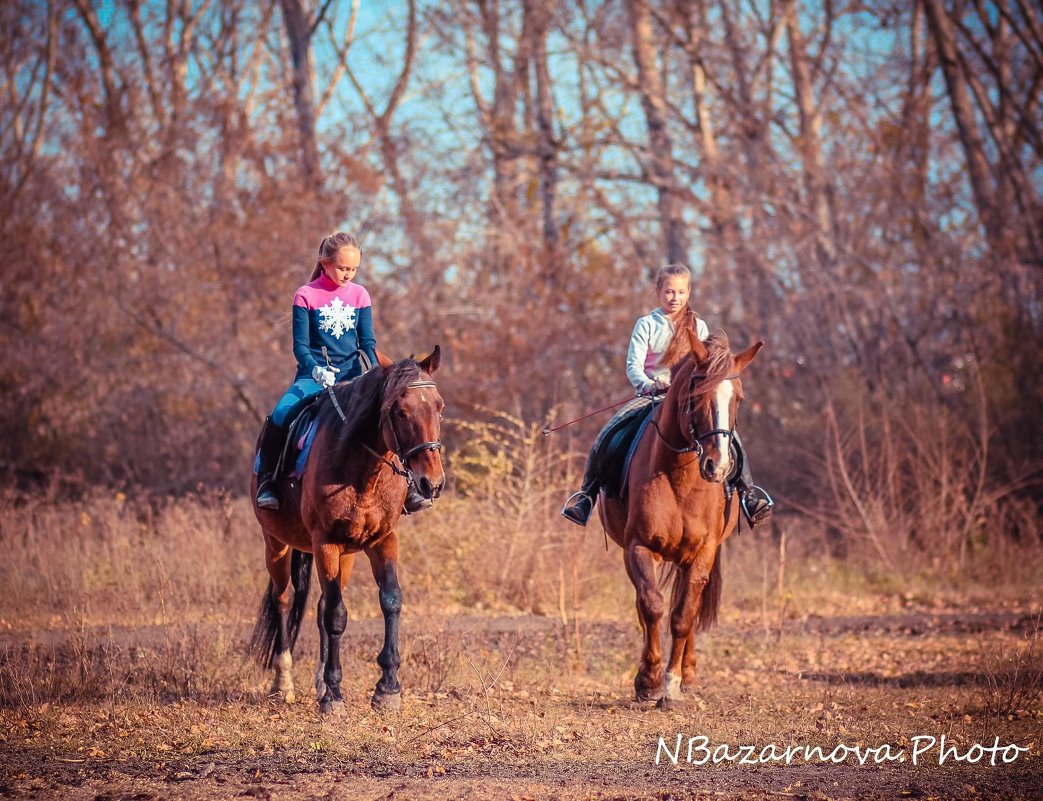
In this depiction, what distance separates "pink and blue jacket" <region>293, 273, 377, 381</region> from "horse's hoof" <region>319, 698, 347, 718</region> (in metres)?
2.17

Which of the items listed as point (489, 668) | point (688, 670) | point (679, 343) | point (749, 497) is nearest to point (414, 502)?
point (489, 668)

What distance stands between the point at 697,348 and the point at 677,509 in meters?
1.11

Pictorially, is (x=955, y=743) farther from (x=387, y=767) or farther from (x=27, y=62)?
(x=27, y=62)

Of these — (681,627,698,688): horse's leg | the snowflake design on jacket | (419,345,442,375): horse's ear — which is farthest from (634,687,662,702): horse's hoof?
the snowflake design on jacket

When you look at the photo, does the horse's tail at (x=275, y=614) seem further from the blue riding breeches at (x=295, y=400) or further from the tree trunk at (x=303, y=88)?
the tree trunk at (x=303, y=88)

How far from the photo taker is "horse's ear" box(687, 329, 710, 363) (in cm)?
738

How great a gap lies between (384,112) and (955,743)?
70.9 feet

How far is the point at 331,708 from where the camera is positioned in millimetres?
7207

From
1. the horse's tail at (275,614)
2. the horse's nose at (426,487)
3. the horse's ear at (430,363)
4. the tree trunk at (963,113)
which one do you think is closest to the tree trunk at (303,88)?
the tree trunk at (963,113)

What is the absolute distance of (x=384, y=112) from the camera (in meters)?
25.8

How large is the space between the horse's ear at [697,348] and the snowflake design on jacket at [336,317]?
7.55 ft

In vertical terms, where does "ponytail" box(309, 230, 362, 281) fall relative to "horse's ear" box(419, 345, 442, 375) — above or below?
above

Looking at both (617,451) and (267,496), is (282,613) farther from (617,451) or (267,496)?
(617,451)

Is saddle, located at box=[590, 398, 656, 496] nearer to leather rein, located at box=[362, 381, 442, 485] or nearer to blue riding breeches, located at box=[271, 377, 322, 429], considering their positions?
leather rein, located at box=[362, 381, 442, 485]
